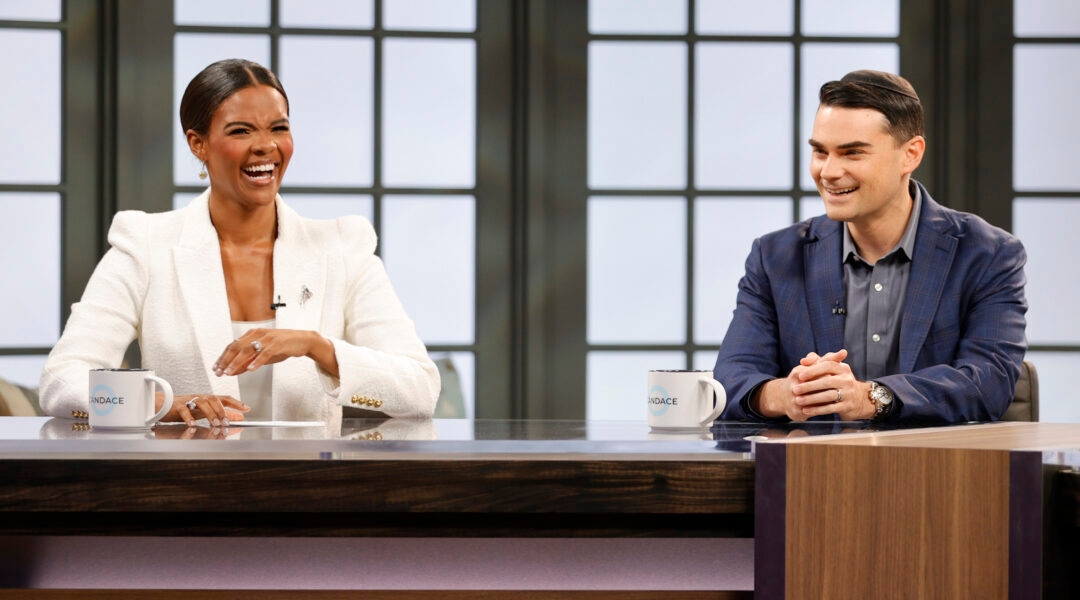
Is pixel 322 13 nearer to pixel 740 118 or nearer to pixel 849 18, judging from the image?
pixel 740 118

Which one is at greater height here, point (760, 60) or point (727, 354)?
point (760, 60)

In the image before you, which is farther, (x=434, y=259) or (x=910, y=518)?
(x=434, y=259)

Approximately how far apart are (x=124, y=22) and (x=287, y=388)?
199 centimetres

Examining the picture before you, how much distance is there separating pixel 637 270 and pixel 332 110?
45.3 inches

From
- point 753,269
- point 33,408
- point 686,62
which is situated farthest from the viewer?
point 686,62

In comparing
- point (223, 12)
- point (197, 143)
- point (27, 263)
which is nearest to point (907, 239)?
point (197, 143)

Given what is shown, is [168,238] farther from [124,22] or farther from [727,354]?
[124,22]

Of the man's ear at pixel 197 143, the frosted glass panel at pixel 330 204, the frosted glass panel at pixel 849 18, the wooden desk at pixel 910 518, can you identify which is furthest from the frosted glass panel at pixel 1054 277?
the wooden desk at pixel 910 518

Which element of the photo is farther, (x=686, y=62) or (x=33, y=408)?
(x=686, y=62)

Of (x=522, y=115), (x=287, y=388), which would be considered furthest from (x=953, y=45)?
(x=287, y=388)

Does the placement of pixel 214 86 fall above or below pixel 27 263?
above

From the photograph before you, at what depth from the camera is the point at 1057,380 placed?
3865mm

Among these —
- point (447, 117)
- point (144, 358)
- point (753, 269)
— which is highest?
point (447, 117)

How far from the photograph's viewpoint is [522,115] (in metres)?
3.71
